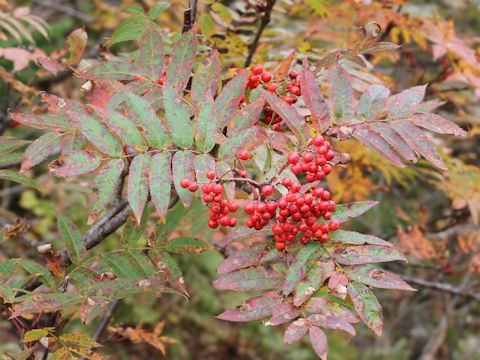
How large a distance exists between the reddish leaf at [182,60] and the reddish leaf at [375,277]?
660 millimetres

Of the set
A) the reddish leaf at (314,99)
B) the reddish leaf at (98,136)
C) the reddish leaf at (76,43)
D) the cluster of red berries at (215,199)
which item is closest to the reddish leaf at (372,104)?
the reddish leaf at (314,99)

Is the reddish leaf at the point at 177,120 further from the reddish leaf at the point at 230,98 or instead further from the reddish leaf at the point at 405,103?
the reddish leaf at the point at 405,103

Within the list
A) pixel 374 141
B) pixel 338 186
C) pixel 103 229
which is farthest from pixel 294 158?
pixel 338 186

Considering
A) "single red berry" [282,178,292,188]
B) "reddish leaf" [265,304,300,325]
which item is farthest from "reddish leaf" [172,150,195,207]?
"reddish leaf" [265,304,300,325]

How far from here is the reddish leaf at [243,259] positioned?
107 centimetres

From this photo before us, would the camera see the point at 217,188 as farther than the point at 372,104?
No

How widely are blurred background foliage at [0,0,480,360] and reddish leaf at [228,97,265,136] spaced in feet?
1.76

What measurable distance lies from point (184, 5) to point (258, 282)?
1.34 metres

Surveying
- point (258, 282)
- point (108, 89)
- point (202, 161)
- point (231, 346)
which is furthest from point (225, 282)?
point (231, 346)

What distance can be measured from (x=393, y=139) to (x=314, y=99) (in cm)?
24

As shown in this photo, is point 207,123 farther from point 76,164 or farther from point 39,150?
point 39,150

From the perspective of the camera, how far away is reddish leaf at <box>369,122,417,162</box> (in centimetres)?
113

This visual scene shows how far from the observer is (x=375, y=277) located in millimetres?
1038

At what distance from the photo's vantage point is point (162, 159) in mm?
1095
